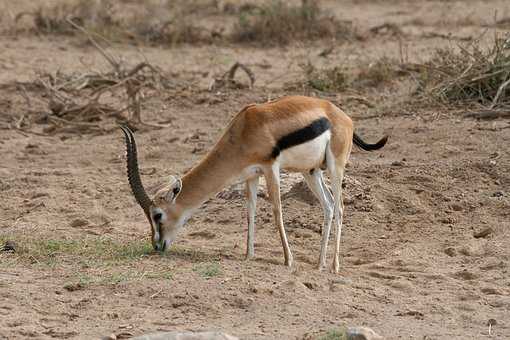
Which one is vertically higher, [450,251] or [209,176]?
[209,176]

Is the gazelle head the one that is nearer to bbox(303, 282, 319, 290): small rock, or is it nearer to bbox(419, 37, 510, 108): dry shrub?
bbox(303, 282, 319, 290): small rock

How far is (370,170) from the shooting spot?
10156 millimetres

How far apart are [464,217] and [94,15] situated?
376 inches

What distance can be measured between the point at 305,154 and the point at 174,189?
3.53 feet

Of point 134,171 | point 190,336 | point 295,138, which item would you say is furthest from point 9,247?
point 190,336

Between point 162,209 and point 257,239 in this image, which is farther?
point 257,239

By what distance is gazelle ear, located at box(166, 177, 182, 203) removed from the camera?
829 cm

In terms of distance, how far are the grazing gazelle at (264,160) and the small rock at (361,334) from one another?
1.83m

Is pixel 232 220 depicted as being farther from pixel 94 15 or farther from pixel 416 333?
pixel 94 15

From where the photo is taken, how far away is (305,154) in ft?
26.7

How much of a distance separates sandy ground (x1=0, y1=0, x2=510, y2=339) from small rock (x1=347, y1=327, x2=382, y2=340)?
12.6 inches

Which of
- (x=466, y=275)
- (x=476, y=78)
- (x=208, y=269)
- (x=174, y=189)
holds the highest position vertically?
(x=476, y=78)

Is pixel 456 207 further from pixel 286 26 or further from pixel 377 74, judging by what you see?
pixel 286 26

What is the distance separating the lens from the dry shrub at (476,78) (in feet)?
37.9
